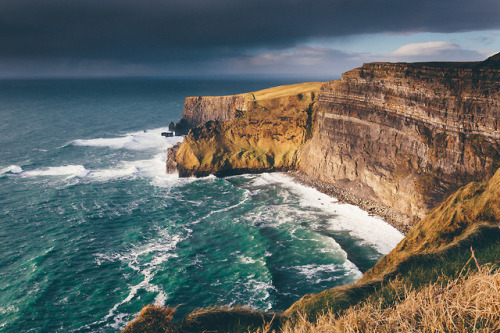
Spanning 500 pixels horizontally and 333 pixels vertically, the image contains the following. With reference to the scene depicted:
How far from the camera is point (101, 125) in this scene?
127 meters

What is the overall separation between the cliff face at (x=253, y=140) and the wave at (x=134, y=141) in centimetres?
2523

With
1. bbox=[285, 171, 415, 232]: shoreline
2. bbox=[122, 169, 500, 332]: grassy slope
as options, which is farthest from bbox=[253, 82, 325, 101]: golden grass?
bbox=[122, 169, 500, 332]: grassy slope

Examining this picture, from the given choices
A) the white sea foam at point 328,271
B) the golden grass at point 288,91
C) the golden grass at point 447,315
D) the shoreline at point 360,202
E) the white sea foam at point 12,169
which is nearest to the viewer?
the golden grass at point 447,315

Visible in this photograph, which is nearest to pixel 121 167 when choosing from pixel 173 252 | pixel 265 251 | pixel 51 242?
pixel 51 242

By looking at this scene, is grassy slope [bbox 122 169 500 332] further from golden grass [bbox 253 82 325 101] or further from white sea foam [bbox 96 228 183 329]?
golden grass [bbox 253 82 325 101]

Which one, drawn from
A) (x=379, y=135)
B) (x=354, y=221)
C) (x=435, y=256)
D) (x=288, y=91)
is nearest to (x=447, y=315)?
(x=435, y=256)

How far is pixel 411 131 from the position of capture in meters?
49.0

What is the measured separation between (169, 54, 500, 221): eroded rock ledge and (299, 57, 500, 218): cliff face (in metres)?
0.13

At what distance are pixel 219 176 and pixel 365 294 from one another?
5840 cm

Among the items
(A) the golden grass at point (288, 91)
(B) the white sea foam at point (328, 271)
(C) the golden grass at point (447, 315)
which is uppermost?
(A) the golden grass at point (288, 91)

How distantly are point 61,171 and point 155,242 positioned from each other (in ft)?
140

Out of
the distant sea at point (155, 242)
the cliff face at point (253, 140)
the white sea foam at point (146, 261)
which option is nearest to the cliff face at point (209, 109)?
the cliff face at point (253, 140)

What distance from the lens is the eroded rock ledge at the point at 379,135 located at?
140 ft

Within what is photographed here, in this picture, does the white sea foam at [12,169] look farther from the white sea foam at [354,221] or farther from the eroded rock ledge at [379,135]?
the white sea foam at [354,221]
